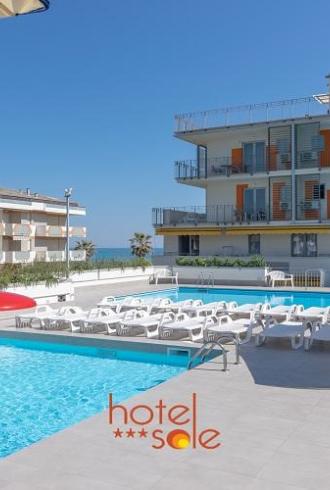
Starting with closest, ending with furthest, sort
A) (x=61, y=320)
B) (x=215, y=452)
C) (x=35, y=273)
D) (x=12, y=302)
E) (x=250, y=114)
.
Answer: (x=12, y=302) → (x=215, y=452) → (x=61, y=320) → (x=35, y=273) → (x=250, y=114)

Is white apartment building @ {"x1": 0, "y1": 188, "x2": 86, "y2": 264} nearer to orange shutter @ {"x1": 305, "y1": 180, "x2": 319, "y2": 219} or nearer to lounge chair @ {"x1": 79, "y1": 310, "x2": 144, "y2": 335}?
orange shutter @ {"x1": 305, "y1": 180, "x2": 319, "y2": 219}

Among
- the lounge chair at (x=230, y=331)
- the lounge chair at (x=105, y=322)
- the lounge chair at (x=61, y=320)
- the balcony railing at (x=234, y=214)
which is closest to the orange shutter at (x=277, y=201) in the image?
the balcony railing at (x=234, y=214)

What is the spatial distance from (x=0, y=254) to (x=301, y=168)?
66.2 ft

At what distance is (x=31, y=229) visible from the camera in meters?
42.0

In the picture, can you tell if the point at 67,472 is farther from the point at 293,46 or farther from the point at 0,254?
the point at 0,254

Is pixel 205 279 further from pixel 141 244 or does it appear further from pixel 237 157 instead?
pixel 141 244

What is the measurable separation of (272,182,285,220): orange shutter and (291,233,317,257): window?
5.21 feet

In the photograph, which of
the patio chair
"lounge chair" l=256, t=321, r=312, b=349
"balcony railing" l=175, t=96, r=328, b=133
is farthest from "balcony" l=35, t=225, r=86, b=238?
"lounge chair" l=256, t=321, r=312, b=349

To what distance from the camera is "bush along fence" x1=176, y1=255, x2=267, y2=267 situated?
30.2m

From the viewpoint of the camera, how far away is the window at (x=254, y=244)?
36594 mm

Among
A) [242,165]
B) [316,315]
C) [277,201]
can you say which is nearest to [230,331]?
[316,315]

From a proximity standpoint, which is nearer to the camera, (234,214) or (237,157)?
(234,214)

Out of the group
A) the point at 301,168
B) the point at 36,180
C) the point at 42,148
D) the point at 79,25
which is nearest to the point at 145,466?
the point at 79,25

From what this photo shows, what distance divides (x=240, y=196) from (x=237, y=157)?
2628 mm
